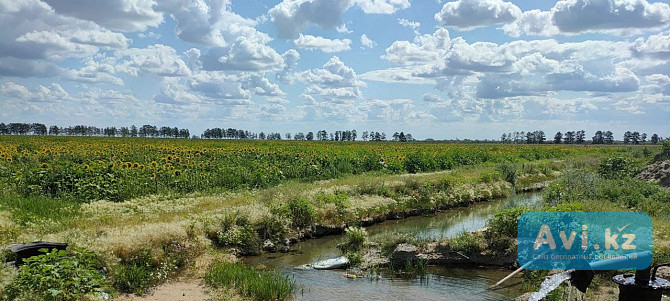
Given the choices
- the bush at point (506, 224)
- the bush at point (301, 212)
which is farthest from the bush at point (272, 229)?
the bush at point (506, 224)

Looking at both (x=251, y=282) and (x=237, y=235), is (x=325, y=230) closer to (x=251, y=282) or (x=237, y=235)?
(x=237, y=235)

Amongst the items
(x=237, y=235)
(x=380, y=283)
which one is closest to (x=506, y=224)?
(x=380, y=283)

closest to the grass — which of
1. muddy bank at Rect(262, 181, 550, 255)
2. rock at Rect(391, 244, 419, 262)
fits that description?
muddy bank at Rect(262, 181, 550, 255)

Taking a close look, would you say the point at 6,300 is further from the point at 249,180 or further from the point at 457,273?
the point at 249,180

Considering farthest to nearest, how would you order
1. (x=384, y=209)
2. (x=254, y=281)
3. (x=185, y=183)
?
(x=185, y=183) → (x=384, y=209) → (x=254, y=281)

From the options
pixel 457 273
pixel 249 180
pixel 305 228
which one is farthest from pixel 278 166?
pixel 457 273

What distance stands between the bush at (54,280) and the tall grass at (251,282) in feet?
8.15

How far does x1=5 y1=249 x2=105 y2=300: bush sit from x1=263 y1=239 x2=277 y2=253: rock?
5.71 meters

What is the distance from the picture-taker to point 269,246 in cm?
1382

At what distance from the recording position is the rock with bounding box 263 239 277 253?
1377cm

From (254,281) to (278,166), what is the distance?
16.5 metres

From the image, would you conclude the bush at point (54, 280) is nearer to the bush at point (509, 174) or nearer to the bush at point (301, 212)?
the bush at point (301, 212)

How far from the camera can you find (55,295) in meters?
7.30

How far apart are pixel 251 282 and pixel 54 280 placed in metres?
3.65
